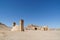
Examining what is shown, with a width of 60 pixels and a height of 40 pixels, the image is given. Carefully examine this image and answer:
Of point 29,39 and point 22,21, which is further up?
point 22,21

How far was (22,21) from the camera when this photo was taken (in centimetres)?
2853

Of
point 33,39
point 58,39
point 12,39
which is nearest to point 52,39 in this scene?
point 58,39

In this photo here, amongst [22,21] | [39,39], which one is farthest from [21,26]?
[39,39]

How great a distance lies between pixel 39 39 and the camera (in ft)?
40.8

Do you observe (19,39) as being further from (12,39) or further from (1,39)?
(1,39)

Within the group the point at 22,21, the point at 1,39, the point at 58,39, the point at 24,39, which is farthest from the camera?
the point at 22,21

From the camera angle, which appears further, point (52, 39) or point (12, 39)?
point (52, 39)

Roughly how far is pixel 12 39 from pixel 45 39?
4.06 metres

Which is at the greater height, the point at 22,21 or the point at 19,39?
the point at 22,21

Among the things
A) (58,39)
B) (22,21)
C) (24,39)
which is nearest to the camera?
(24,39)

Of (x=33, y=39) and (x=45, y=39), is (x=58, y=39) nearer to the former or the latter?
(x=45, y=39)

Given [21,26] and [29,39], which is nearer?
[29,39]

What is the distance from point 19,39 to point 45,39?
10.7ft

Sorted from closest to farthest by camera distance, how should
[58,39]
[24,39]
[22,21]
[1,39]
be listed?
[1,39] < [24,39] < [58,39] < [22,21]
